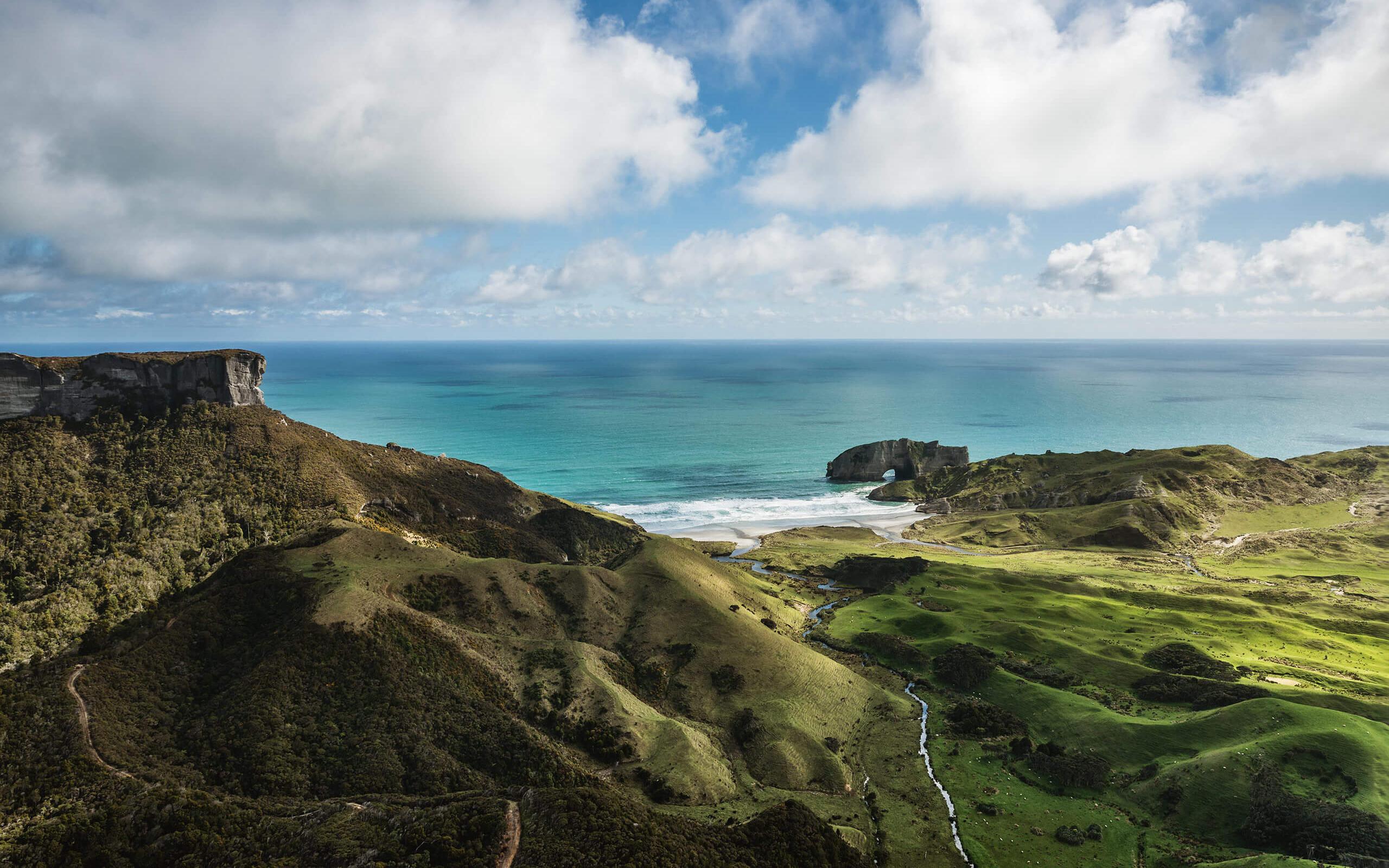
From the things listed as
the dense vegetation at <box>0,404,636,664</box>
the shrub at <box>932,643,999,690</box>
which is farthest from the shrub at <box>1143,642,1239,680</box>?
the dense vegetation at <box>0,404,636,664</box>

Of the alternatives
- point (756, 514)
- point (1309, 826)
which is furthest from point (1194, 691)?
point (756, 514)

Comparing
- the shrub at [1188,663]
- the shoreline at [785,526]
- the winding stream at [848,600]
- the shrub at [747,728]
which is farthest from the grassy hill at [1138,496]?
the shrub at [747,728]

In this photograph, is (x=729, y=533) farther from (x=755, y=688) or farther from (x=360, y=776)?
(x=360, y=776)

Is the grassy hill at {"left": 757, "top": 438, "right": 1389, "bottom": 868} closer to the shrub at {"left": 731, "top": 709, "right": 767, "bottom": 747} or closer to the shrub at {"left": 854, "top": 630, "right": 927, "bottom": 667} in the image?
the shrub at {"left": 854, "top": 630, "right": 927, "bottom": 667}

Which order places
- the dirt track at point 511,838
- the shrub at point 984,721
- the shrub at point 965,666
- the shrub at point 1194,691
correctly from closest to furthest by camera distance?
the dirt track at point 511,838
the shrub at point 1194,691
the shrub at point 984,721
the shrub at point 965,666

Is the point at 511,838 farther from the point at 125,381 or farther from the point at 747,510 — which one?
the point at 747,510

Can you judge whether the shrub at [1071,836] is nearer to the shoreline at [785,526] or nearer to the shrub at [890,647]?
the shrub at [890,647]

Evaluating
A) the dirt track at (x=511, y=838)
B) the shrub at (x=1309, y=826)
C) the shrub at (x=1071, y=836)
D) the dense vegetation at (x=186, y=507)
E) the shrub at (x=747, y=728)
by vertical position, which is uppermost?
the dense vegetation at (x=186, y=507)
